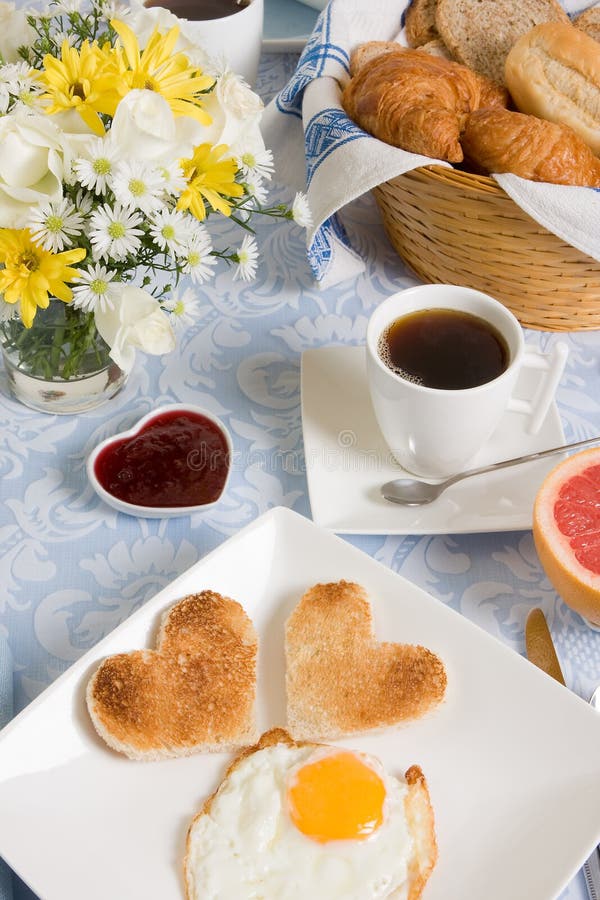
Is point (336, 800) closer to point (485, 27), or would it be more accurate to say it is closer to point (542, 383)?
point (542, 383)

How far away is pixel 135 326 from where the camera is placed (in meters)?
1.18

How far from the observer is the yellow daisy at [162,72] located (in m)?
1.08

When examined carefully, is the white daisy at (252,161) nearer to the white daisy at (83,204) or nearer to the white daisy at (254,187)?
the white daisy at (254,187)

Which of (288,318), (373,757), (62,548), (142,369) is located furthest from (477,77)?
(373,757)

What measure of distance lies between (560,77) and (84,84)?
904mm

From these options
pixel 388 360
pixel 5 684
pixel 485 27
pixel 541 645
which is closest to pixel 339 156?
pixel 388 360

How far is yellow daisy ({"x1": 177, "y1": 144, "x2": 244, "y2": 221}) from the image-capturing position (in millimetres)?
1142

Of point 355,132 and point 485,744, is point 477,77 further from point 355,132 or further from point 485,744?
point 485,744

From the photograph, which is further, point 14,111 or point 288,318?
point 288,318

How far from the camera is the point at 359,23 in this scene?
5.89 ft

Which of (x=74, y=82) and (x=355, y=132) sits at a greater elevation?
(x=74, y=82)

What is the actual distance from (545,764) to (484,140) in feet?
3.27

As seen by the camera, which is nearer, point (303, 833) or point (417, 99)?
Result: point (303, 833)

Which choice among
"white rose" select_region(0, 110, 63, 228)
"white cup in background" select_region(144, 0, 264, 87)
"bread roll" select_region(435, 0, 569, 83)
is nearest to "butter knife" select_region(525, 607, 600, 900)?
"white rose" select_region(0, 110, 63, 228)
